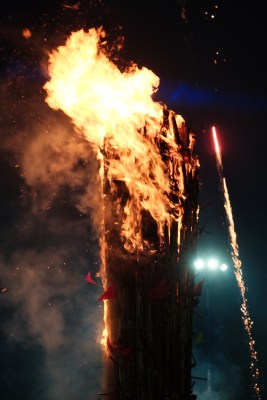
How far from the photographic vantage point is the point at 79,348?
9.02 m

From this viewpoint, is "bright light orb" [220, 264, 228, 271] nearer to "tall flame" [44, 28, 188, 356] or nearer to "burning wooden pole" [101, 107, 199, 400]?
"tall flame" [44, 28, 188, 356]

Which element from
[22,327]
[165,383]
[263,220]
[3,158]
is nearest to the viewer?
[165,383]

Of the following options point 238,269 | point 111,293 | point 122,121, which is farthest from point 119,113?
point 238,269

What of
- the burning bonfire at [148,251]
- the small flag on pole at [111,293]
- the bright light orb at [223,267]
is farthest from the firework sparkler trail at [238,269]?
the small flag on pole at [111,293]

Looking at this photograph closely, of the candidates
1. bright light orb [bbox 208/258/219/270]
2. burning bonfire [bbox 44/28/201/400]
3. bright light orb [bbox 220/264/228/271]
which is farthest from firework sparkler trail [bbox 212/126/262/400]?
burning bonfire [bbox 44/28/201/400]

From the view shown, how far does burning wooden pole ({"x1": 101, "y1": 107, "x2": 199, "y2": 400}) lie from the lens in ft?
6.65

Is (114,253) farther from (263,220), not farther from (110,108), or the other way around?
(263,220)

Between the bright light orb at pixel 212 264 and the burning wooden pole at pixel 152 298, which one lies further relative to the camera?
the bright light orb at pixel 212 264

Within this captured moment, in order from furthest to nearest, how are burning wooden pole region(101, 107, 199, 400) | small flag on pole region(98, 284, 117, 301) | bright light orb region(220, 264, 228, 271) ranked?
bright light orb region(220, 264, 228, 271), small flag on pole region(98, 284, 117, 301), burning wooden pole region(101, 107, 199, 400)

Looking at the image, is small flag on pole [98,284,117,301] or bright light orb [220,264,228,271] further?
bright light orb [220,264,228,271]

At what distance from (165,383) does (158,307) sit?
51 centimetres

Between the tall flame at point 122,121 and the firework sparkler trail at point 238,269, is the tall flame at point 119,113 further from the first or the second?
the firework sparkler trail at point 238,269

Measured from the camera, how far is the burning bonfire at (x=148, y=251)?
2.04m

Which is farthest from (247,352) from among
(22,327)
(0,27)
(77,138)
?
(0,27)
